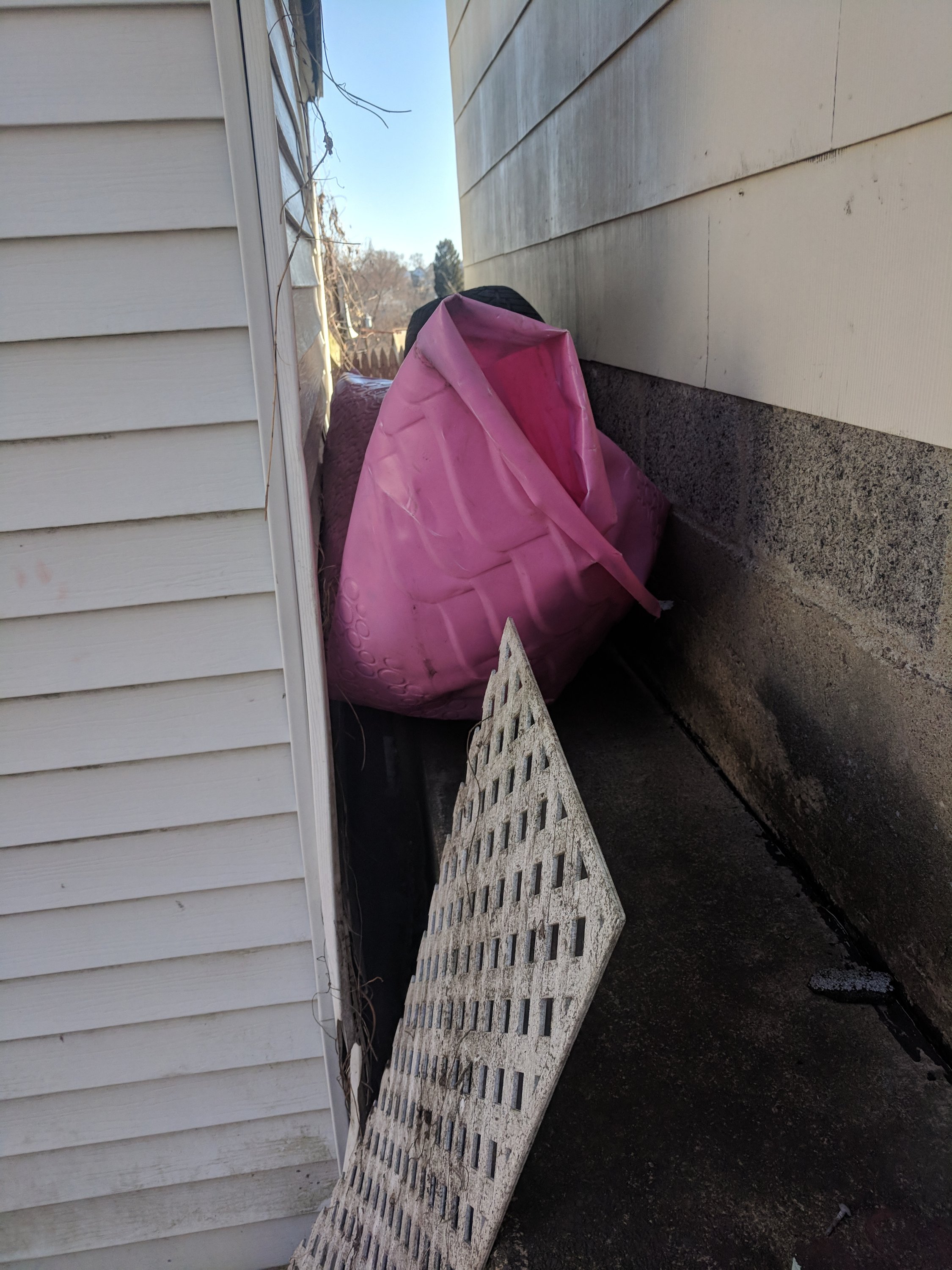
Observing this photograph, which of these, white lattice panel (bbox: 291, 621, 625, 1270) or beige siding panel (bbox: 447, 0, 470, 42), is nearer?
white lattice panel (bbox: 291, 621, 625, 1270)

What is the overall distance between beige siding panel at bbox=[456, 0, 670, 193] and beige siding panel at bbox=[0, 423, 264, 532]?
1423mm

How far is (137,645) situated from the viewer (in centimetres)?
183

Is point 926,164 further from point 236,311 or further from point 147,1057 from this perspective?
point 147,1057

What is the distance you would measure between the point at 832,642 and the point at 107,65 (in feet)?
5.32

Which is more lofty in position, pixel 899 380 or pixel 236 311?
pixel 236 311

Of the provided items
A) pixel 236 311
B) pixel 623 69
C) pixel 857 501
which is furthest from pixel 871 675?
pixel 623 69

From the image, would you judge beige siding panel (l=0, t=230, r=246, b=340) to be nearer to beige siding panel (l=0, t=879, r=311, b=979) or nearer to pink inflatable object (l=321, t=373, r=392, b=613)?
pink inflatable object (l=321, t=373, r=392, b=613)

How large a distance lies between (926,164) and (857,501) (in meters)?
0.50

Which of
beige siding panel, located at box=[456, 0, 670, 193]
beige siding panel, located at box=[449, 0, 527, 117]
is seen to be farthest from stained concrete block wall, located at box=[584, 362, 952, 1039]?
beige siding panel, located at box=[449, 0, 527, 117]

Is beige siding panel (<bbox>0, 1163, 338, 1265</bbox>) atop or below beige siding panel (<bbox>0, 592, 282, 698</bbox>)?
below

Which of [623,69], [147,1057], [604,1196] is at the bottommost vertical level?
[147,1057]

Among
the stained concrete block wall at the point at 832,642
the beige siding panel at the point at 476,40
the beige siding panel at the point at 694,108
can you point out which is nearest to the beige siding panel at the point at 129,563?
the stained concrete block wall at the point at 832,642

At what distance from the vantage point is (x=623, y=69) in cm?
228

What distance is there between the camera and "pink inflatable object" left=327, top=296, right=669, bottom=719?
1764 millimetres
